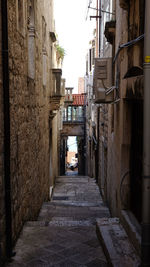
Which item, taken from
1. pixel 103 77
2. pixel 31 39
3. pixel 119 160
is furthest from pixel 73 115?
pixel 119 160

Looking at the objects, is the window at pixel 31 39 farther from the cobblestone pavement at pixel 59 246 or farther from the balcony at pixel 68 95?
the balcony at pixel 68 95

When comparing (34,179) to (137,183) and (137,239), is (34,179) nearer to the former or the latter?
(137,183)

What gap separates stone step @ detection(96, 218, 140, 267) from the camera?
430 centimetres

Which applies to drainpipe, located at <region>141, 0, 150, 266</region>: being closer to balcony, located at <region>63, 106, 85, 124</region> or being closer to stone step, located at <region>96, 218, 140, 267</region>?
stone step, located at <region>96, 218, 140, 267</region>

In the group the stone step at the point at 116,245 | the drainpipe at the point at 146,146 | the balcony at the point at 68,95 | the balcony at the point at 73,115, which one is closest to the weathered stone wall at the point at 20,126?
the stone step at the point at 116,245

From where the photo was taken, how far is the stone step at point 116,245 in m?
4.30

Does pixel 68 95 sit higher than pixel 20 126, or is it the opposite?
pixel 68 95

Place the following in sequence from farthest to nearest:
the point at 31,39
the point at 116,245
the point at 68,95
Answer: the point at 68,95 → the point at 31,39 → the point at 116,245

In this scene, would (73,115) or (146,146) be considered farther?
(73,115)

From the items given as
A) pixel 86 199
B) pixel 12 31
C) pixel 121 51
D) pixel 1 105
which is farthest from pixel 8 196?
pixel 86 199

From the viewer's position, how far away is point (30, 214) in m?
7.50

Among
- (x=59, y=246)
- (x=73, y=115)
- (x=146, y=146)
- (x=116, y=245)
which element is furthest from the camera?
(x=73, y=115)

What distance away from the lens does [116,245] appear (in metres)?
4.89

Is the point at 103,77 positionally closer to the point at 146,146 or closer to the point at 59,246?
the point at 59,246
